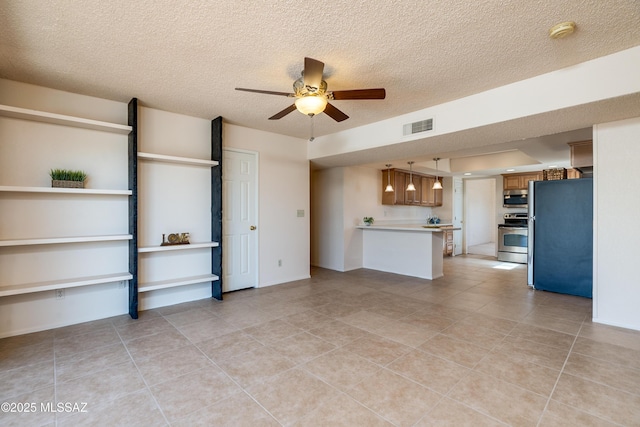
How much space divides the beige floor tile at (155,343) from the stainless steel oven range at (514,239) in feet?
24.8

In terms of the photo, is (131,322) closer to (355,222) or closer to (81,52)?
(81,52)

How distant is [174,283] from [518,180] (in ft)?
27.4

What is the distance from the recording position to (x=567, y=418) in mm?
1771

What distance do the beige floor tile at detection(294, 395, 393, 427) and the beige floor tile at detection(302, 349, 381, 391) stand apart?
179 millimetres

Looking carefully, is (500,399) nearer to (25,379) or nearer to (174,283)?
(25,379)

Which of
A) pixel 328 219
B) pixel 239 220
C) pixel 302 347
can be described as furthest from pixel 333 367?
pixel 328 219

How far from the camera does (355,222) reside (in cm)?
649

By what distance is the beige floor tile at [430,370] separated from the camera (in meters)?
2.14

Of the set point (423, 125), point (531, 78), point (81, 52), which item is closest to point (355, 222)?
point (423, 125)

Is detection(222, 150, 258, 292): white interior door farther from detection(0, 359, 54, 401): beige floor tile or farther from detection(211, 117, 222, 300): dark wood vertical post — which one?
detection(0, 359, 54, 401): beige floor tile

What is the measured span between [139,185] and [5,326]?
6.27ft

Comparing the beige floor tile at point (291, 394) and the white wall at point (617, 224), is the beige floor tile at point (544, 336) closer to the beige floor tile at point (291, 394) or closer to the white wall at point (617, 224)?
the white wall at point (617, 224)

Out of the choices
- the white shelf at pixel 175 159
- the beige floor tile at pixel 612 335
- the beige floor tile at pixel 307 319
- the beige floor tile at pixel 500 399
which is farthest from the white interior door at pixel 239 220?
the beige floor tile at pixel 612 335

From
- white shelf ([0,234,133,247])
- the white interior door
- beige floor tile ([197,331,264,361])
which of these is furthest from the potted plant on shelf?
beige floor tile ([197,331,264,361])
